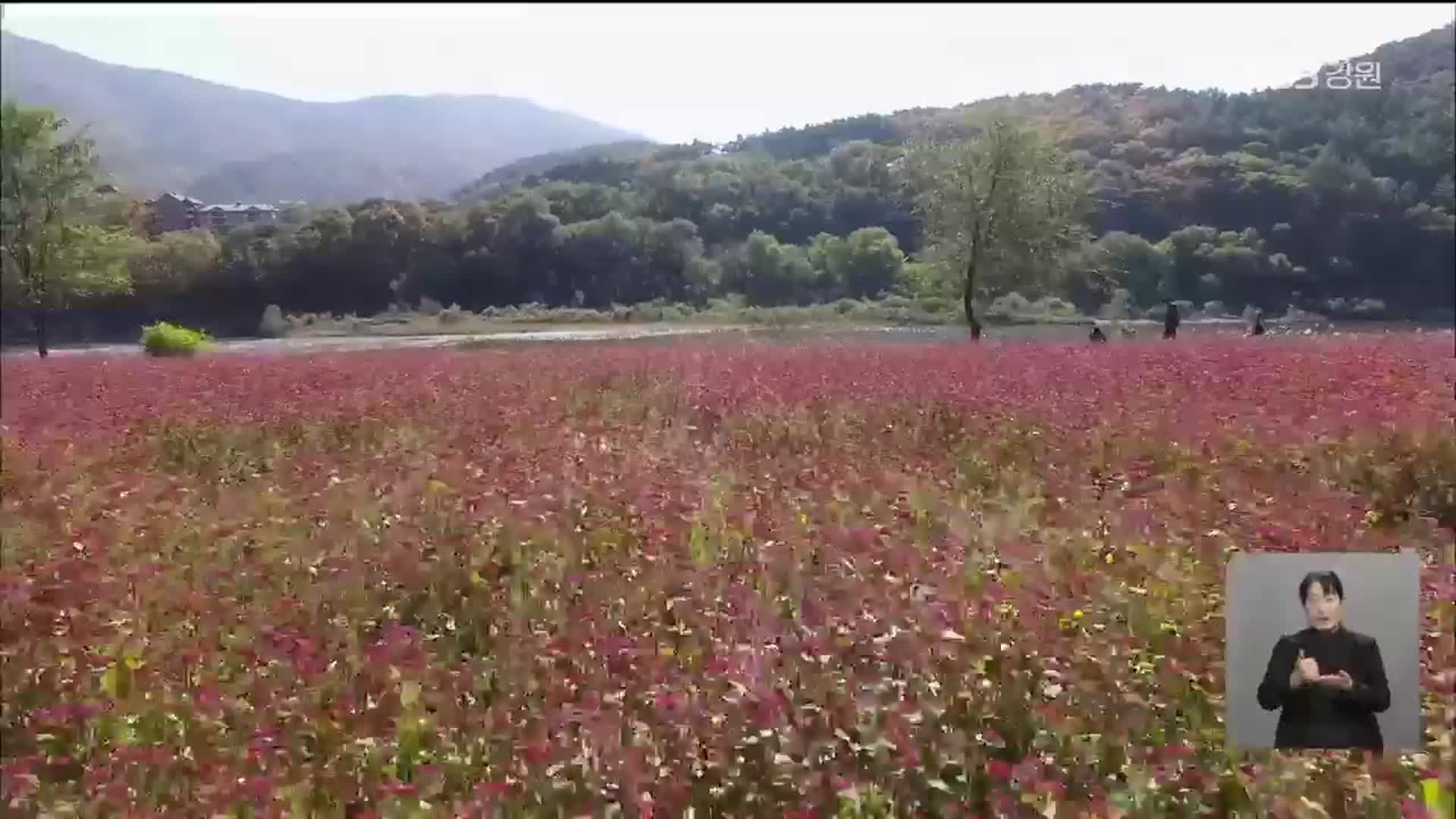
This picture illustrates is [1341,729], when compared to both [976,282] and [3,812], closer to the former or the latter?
[3,812]

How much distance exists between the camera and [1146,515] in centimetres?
556

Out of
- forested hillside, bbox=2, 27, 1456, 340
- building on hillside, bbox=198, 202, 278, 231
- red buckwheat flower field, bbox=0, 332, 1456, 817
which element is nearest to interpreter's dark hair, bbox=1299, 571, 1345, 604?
red buckwheat flower field, bbox=0, 332, 1456, 817

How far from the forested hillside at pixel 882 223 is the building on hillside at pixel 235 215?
0.34 meters

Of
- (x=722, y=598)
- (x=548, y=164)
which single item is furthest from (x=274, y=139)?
(x=722, y=598)

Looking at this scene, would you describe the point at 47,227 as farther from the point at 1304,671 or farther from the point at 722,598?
the point at 1304,671

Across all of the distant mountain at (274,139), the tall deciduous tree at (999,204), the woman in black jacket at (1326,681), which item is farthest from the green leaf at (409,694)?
the tall deciduous tree at (999,204)

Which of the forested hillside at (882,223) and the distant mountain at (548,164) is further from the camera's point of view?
the distant mountain at (548,164)

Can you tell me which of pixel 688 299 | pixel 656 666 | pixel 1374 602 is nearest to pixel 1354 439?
pixel 1374 602

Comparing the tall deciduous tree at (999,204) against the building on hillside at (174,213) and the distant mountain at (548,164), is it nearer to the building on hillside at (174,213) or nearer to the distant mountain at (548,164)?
the distant mountain at (548,164)

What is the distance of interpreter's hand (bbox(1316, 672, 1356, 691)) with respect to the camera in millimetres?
3219

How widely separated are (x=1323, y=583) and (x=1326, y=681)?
1.09 feet

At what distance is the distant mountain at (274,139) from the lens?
821 centimetres

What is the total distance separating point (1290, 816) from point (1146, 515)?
2.34 m

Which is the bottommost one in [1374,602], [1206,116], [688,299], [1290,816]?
[1290,816]
